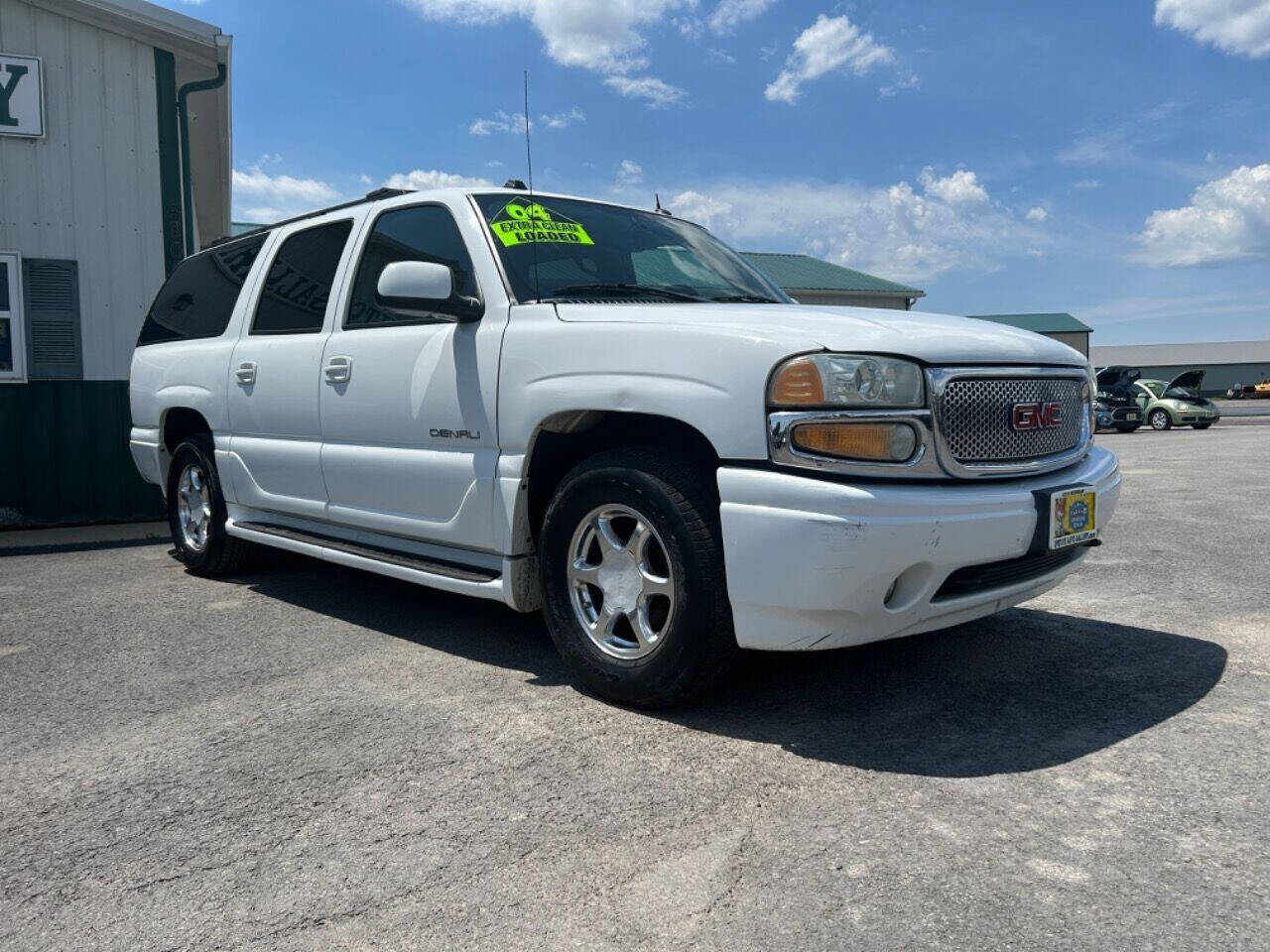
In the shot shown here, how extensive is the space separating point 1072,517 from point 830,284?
29.5 meters

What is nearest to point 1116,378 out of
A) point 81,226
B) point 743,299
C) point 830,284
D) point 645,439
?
point 830,284

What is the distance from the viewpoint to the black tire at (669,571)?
118 inches

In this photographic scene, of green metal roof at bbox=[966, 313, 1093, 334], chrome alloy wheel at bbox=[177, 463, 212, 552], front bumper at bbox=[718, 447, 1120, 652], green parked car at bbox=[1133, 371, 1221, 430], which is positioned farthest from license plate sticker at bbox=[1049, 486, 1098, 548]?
green metal roof at bbox=[966, 313, 1093, 334]

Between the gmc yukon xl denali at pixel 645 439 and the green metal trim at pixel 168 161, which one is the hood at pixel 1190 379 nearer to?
the green metal trim at pixel 168 161

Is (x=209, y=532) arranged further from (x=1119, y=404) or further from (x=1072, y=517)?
(x=1119, y=404)

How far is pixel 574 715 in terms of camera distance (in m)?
3.21

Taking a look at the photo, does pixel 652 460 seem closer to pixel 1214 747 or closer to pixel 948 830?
pixel 948 830

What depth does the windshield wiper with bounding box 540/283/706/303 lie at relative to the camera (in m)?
3.70

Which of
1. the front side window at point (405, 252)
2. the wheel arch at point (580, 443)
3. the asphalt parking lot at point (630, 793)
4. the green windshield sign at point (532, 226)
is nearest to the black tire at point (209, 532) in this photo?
the asphalt parking lot at point (630, 793)

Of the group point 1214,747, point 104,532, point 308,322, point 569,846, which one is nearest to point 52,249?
point 104,532

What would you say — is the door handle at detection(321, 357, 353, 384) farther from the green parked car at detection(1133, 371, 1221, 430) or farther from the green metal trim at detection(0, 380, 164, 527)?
the green parked car at detection(1133, 371, 1221, 430)

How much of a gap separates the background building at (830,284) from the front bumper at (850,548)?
89.7 feet

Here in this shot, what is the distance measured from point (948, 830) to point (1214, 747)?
1011mm

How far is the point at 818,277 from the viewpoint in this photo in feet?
107
